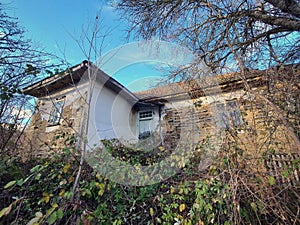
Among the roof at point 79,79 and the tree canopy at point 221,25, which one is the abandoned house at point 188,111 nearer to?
the roof at point 79,79

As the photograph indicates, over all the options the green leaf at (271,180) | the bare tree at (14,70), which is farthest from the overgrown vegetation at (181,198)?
the bare tree at (14,70)

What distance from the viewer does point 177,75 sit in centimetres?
498

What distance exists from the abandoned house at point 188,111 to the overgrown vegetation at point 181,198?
16.2 inches

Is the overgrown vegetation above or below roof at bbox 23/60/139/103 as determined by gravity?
below

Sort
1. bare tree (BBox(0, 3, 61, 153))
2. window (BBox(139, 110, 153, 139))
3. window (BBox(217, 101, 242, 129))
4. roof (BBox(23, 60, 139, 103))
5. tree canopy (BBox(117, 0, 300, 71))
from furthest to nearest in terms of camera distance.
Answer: window (BBox(139, 110, 153, 139))
roof (BBox(23, 60, 139, 103))
tree canopy (BBox(117, 0, 300, 71))
bare tree (BBox(0, 3, 61, 153))
window (BBox(217, 101, 242, 129))

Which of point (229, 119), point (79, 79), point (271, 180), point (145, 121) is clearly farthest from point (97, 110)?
point (271, 180)

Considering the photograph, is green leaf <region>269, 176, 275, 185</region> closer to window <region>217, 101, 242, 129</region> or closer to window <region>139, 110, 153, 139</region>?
window <region>217, 101, 242, 129</region>

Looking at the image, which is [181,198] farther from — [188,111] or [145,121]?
[145,121]

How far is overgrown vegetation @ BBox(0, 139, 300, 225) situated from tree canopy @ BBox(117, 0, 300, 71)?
2617 mm

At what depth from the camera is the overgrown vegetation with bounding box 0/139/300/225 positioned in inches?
67.4

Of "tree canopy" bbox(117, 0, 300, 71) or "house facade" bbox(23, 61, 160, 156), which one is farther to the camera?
"house facade" bbox(23, 61, 160, 156)

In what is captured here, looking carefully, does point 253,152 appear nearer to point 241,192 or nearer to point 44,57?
point 241,192

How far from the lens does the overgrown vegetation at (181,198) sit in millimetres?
1712

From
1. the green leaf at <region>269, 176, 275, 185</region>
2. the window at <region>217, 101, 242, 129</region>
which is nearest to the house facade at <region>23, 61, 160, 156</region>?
the window at <region>217, 101, 242, 129</region>
